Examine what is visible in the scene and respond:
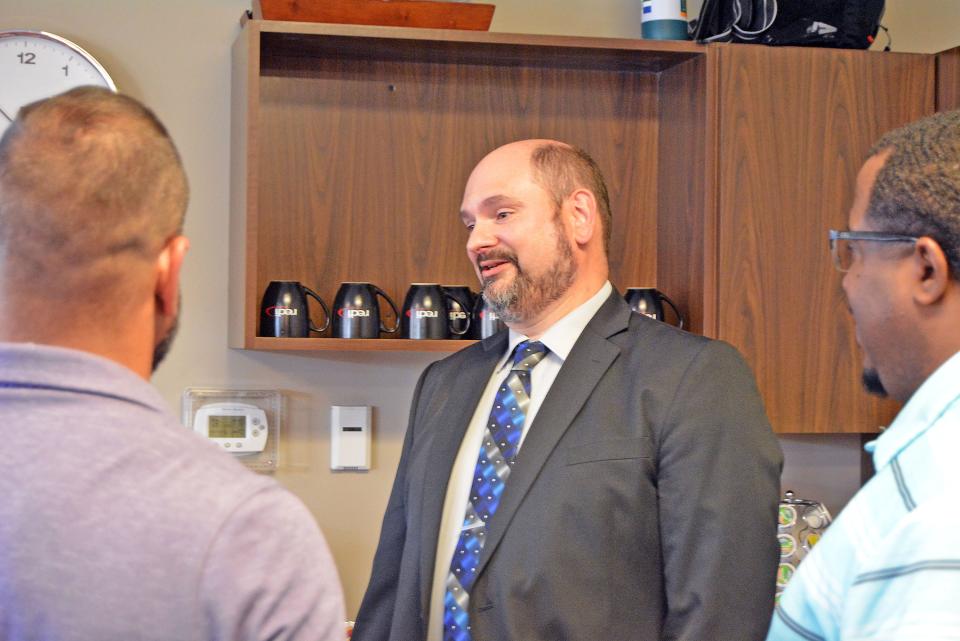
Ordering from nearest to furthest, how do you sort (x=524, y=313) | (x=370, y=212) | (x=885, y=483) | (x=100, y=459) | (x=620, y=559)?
(x=100, y=459)
(x=885, y=483)
(x=620, y=559)
(x=524, y=313)
(x=370, y=212)

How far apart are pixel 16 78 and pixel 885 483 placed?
6.96ft

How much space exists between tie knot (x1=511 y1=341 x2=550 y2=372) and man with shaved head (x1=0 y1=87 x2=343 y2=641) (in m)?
1.11

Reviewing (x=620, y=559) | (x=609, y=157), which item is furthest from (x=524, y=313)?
(x=609, y=157)

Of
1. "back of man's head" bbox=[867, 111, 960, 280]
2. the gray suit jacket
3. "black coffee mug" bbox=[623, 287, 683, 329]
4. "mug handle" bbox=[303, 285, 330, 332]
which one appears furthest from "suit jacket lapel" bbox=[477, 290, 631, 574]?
"back of man's head" bbox=[867, 111, 960, 280]

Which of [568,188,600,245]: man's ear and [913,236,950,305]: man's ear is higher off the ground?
[568,188,600,245]: man's ear

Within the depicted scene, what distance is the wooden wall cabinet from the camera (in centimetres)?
249

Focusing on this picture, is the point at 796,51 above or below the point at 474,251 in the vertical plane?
above

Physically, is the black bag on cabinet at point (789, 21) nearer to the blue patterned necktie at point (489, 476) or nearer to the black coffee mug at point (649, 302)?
the black coffee mug at point (649, 302)

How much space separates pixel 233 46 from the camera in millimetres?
2604

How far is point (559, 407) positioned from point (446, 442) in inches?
9.5

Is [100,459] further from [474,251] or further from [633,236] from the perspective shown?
[633,236]

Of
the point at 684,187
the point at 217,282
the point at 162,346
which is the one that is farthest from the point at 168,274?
the point at 684,187

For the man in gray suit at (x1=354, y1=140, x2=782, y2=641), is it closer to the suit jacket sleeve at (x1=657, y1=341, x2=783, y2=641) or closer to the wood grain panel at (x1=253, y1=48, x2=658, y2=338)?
the suit jacket sleeve at (x1=657, y1=341, x2=783, y2=641)

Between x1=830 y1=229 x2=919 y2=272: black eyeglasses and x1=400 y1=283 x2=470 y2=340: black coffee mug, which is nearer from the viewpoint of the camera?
x1=830 y1=229 x2=919 y2=272: black eyeglasses
